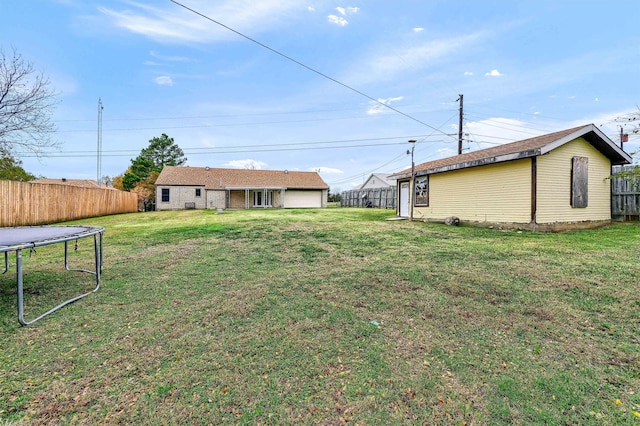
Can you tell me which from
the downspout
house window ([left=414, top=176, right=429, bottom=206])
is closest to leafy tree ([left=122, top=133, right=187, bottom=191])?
house window ([left=414, top=176, right=429, bottom=206])

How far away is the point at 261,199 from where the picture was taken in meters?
28.8

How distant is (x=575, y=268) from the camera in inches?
180

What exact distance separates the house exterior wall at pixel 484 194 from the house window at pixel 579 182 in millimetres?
1949

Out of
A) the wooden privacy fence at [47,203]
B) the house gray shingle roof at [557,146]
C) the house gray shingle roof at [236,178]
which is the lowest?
the wooden privacy fence at [47,203]

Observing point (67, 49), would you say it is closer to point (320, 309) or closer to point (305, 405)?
point (320, 309)

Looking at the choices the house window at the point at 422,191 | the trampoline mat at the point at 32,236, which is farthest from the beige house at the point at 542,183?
the trampoline mat at the point at 32,236

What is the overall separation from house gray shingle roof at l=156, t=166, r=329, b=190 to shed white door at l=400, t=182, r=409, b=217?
605 inches

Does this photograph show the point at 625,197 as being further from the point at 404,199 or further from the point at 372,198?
the point at 372,198

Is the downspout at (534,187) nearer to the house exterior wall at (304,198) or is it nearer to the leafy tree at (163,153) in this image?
the house exterior wall at (304,198)

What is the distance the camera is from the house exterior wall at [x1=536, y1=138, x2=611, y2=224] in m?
9.00

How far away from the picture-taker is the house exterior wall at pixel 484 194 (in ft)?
30.2

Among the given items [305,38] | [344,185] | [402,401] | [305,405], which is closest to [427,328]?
[402,401]

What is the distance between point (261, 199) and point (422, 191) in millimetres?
18897

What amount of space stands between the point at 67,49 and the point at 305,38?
9907 mm
